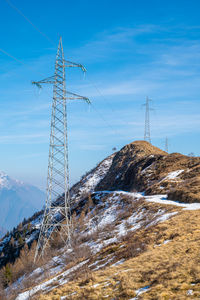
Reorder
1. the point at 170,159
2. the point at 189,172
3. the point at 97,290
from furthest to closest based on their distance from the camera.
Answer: the point at 170,159, the point at 189,172, the point at 97,290

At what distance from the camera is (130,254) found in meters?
19.3

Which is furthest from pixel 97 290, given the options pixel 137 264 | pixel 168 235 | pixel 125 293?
pixel 168 235

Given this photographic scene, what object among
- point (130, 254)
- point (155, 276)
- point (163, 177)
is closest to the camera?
point (155, 276)

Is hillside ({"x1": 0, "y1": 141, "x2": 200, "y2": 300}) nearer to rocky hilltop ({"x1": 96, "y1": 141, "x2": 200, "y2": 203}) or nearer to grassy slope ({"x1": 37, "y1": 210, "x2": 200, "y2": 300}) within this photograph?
grassy slope ({"x1": 37, "y1": 210, "x2": 200, "y2": 300})

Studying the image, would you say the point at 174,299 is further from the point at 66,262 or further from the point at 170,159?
the point at 170,159

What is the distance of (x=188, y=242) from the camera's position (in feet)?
59.8

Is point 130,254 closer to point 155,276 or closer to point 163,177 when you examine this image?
point 155,276

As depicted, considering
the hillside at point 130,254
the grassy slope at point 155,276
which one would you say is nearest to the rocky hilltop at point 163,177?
the hillside at point 130,254

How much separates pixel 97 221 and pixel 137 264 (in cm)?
2742

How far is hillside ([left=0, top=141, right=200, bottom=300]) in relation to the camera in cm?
1290

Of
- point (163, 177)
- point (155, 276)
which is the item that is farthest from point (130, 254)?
point (163, 177)

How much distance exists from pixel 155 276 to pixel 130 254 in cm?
615

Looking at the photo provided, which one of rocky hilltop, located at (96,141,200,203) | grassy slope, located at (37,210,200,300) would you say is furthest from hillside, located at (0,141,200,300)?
rocky hilltop, located at (96,141,200,203)

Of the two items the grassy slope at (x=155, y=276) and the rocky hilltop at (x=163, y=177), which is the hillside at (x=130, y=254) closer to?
the grassy slope at (x=155, y=276)
